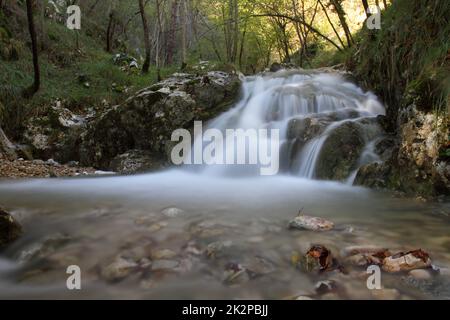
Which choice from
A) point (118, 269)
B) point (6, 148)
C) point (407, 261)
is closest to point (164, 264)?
point (118, 269)

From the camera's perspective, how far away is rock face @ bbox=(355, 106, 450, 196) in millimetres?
4336

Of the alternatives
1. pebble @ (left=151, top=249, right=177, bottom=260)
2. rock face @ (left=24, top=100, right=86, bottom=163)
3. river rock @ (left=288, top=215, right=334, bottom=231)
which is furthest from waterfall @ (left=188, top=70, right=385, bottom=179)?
pebble @ (left=151, top=249, right=177, bottom=260)

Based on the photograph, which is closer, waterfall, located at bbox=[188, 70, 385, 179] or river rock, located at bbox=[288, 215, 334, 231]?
river rock, located at bbox=[288, 215, 334, 231]

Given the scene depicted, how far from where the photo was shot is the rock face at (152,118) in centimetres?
816

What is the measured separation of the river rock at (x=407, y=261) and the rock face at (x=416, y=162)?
6.82 feet

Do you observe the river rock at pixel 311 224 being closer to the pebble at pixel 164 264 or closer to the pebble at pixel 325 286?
the pebble at pixel 325 286

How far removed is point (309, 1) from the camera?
60.0ft

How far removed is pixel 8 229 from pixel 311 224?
103 inches

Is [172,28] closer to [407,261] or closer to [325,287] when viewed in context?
[407,261]

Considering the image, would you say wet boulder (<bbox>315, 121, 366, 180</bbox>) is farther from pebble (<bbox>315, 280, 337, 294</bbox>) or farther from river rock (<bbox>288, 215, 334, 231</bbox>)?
pebble (<bbox>315, 280, 337, 294</bbox>)

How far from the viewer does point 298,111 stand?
26.1 ft

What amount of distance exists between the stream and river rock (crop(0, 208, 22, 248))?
0.07 metres
